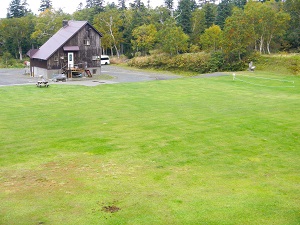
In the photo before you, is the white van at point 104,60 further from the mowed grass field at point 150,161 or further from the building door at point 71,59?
the mowed grass field at point 150,161

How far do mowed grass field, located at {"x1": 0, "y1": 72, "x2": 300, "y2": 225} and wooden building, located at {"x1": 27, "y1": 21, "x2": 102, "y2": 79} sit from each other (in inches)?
671

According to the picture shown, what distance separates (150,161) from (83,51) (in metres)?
33.3

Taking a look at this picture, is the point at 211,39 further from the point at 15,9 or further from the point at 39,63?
the point at 15,9

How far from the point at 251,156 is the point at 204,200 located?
470 cm

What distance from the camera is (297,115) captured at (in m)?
19.2

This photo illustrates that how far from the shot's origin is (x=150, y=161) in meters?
11.6

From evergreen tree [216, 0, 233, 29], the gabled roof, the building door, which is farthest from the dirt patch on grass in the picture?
evergreen tree [216, 0, 233, 29]

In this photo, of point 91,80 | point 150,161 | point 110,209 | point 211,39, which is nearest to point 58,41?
point 91,80

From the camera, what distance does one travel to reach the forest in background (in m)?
45.2

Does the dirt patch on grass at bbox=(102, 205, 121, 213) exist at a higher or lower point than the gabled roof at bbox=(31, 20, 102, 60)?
lower

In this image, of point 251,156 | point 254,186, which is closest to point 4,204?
point 254,186

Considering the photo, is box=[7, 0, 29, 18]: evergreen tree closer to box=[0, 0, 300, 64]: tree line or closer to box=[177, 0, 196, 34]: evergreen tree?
box=[0, 0, 300, 64]: tree line

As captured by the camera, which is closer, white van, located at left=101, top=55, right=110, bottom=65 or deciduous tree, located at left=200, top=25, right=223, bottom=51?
deciduous tree, located at left=200, top=25, right=223, bottom=51

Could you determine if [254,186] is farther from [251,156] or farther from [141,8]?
[141,8]
